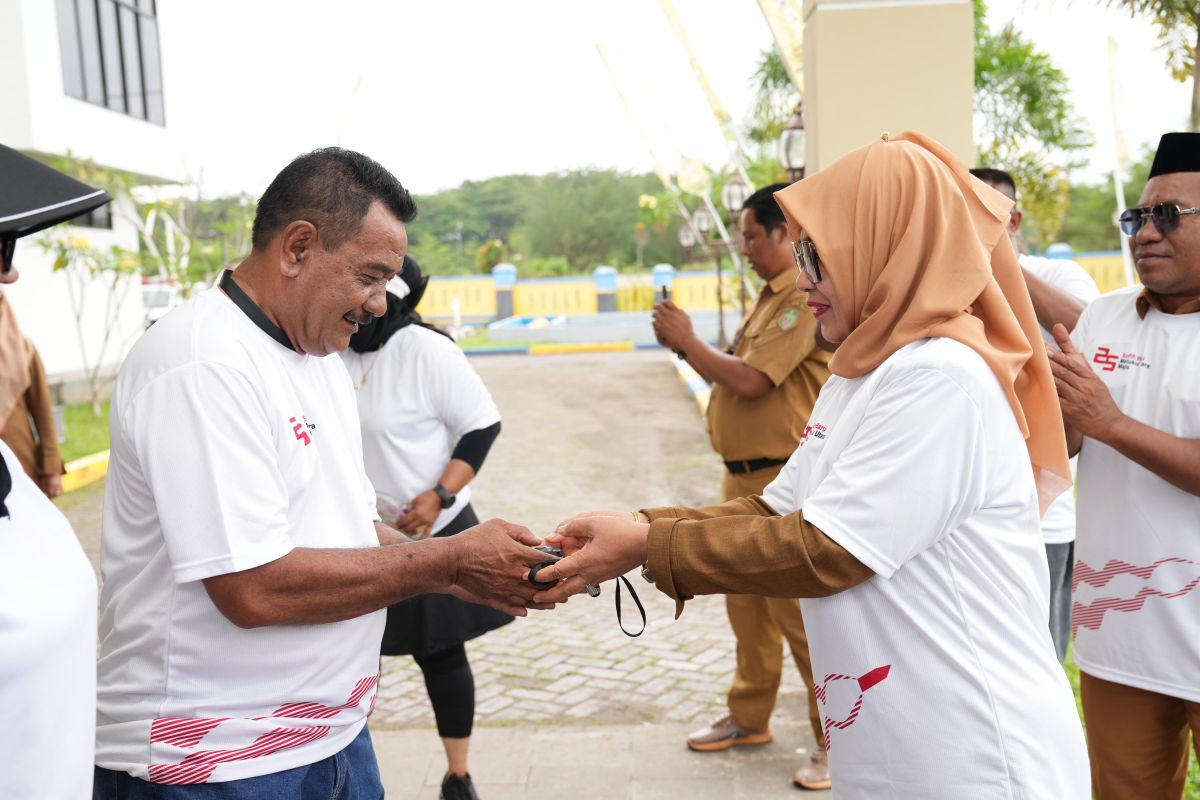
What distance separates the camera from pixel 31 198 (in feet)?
4.92

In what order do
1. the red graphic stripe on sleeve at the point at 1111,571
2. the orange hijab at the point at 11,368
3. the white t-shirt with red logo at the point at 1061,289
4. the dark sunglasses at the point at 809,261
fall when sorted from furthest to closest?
the orange hijab at the point at 11,368 → the white t-shirt with red logo at the point at 1061,289 → the red graphic stripe on sleeve at the point at 1111,571 → the dark sunglasses at the point at 809,261

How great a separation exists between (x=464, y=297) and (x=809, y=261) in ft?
125

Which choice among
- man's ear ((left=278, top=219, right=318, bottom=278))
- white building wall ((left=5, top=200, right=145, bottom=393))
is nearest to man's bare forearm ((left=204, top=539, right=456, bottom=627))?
man's ear ((left=278, top=219, right=318, bottom=278))

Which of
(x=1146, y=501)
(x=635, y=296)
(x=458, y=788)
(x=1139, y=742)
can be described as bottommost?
(x=635, y=296)

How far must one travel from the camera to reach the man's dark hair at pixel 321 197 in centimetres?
227

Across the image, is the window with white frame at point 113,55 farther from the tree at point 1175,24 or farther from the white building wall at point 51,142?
the tree at point 1175,24

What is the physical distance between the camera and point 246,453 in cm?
204

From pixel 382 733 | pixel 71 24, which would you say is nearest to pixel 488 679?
pixel 382 733

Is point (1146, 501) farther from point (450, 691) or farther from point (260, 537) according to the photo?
point (450, 691)

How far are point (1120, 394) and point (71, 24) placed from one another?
66.5ft

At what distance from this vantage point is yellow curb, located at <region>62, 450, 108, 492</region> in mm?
10953

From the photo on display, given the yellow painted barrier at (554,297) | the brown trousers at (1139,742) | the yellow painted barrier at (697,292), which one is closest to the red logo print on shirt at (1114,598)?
the brown trousers at (1139,742)

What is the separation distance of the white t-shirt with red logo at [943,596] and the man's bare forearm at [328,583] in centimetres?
81

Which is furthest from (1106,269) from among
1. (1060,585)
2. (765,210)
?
(1060,585)
